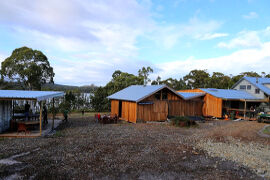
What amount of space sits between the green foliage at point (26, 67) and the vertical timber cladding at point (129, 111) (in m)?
11.7

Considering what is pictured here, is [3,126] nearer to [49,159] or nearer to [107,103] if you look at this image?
[49,159]

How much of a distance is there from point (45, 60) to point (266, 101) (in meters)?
26.4

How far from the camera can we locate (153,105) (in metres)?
18.9

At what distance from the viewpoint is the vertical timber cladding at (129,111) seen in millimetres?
18000

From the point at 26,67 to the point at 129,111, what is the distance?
43.9 ft

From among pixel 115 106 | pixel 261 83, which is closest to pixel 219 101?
pixel 261 83

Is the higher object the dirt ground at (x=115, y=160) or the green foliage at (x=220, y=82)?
the green foliage at (x=220, y=82)

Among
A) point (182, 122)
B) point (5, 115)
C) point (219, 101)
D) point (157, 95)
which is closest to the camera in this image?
point (5, 115)

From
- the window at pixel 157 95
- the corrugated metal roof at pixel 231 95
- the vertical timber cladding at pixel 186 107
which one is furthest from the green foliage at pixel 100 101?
the corrugated metal roof at pixel 231 95

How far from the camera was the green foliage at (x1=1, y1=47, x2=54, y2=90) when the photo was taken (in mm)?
22516

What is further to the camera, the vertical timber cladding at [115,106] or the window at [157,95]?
the vertical timber cladding at [115,106]

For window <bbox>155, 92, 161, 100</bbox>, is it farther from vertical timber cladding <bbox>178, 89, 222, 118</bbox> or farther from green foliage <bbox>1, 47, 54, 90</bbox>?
green foliage <bbox>1, 47, 54, 90</bbox>

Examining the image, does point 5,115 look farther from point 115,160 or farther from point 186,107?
point 186,107

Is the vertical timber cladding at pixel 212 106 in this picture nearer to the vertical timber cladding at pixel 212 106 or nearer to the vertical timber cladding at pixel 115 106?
the vertical timber cladding at pixel 212 106
